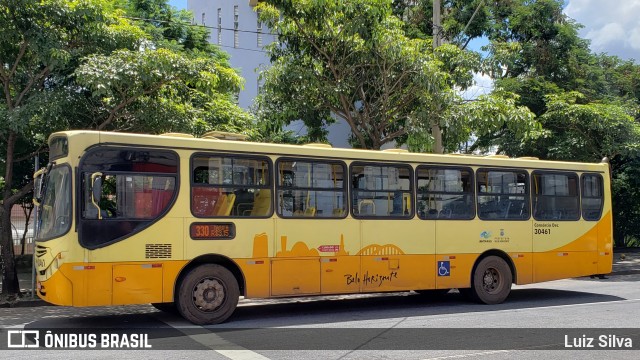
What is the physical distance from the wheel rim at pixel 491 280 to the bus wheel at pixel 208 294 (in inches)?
213

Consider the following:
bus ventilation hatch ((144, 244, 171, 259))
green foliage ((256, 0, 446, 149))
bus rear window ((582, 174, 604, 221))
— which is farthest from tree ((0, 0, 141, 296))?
bus rear window ((582, 174, 604, 221))

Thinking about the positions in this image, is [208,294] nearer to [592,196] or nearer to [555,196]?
[555,196]

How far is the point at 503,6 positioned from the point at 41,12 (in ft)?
57.0

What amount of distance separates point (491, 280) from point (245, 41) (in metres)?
23.1

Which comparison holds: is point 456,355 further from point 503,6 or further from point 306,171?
point 503,6

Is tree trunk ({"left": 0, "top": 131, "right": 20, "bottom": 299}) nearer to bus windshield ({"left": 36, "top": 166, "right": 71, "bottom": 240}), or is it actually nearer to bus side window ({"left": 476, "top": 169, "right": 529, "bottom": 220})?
bus windshield ({"left": 36, "top": 166, "right": 71, "bottom": 240})

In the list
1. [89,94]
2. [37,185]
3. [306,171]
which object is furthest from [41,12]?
[306,171]

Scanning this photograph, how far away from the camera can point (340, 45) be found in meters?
15.3

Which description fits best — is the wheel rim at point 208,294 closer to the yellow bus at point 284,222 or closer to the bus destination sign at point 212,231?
the yellow bus at point 284,222

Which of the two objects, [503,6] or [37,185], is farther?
[503,6]

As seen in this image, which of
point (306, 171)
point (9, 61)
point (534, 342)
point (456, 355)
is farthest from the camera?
point (9, 61)

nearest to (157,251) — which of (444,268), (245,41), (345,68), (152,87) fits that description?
(152,87)

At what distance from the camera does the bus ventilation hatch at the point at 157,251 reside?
9552 millimetres

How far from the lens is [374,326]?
10109 millimetres
